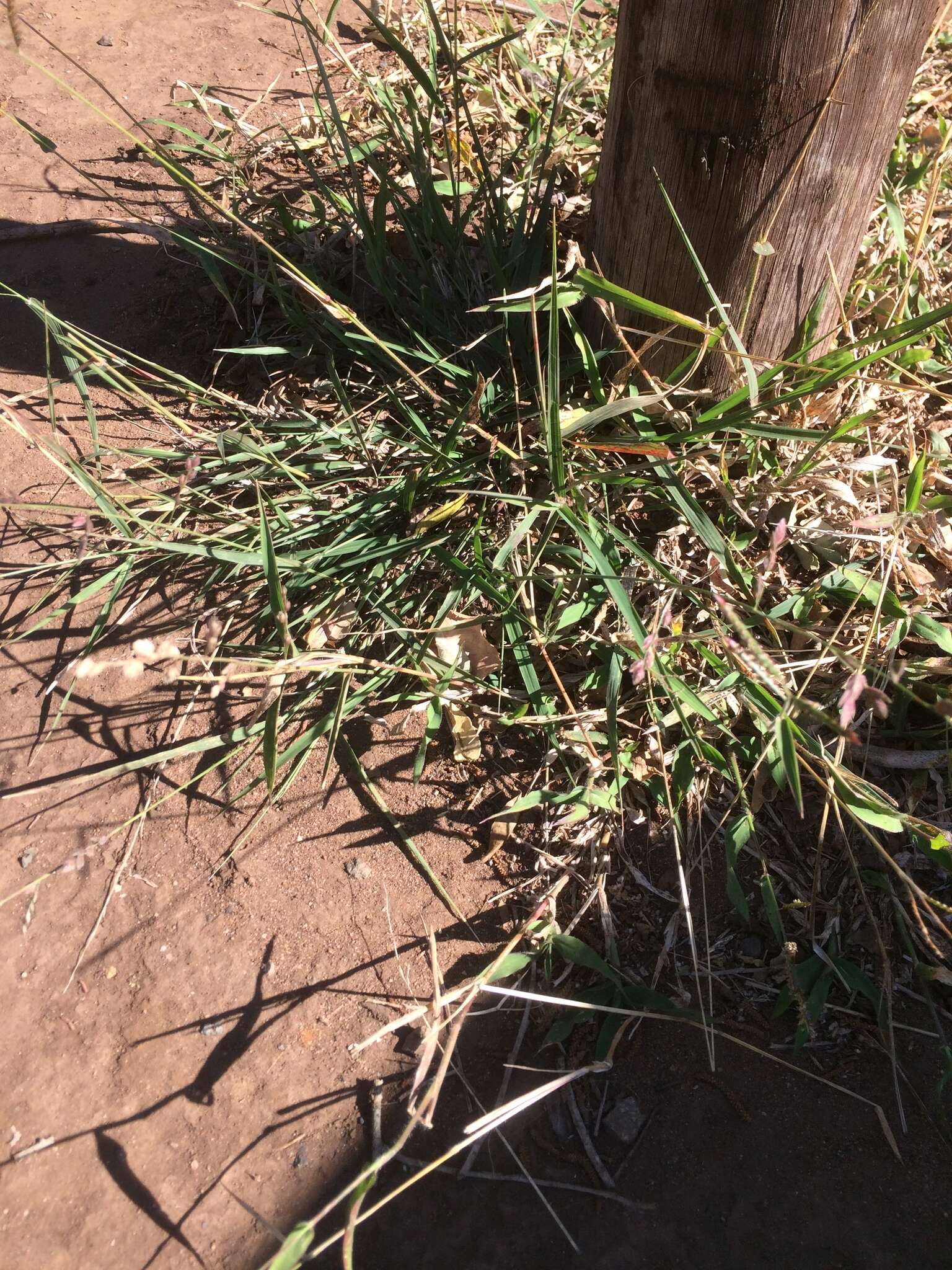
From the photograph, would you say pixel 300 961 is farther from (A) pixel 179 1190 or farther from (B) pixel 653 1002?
(B) pixel 653 1002

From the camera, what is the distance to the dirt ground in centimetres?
126

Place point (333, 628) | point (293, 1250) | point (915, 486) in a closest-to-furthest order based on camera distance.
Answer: point (293, 1250), point (915, 486), point (333, 628)

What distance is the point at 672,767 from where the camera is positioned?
1577mm

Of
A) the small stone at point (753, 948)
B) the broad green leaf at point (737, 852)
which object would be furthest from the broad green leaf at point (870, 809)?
the small stone at point (753, 948)

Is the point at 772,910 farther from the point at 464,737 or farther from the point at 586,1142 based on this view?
the point at 464,737

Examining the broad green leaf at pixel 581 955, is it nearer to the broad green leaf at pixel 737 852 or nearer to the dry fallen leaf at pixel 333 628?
the broad green leaf at pixel 737 852

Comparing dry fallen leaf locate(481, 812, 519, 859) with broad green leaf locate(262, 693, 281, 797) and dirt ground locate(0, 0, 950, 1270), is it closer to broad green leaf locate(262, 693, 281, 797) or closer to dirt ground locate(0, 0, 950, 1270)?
dirt ground locate(0, 0, 950, 1270)

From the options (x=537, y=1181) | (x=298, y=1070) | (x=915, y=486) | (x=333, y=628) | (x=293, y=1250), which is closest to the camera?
(x=293, y=1250)

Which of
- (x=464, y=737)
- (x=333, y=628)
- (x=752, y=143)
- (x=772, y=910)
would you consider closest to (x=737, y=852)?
(x=772, y=910)

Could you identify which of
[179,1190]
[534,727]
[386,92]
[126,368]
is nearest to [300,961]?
[179,1190]

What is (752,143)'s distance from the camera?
56.1 inches

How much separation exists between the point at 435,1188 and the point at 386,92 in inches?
93.8

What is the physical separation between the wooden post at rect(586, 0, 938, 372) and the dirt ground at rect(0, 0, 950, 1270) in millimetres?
1045

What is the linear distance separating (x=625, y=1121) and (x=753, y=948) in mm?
346
